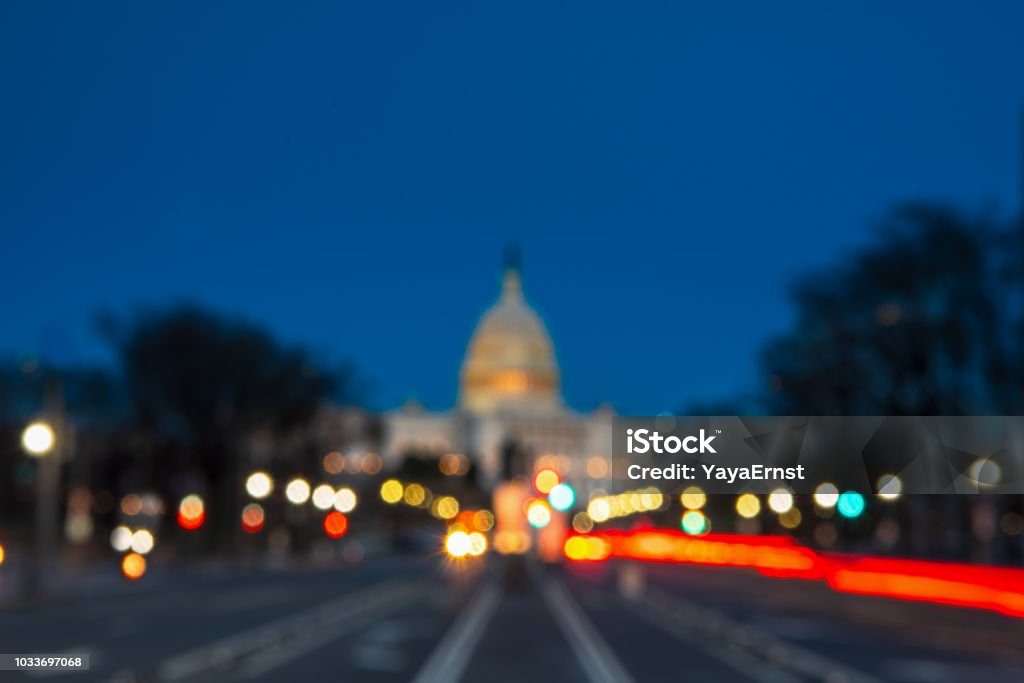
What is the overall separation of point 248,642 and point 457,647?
337 centimetres

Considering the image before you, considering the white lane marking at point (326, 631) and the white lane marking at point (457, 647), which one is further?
the white lane marking at point (326, 631)

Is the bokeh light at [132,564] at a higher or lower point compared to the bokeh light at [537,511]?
lower

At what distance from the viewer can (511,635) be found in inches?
1230

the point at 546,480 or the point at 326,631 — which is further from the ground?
the point at 546,480

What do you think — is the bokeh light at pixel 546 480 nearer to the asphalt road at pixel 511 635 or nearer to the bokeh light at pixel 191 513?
the asphalt road at pixel 511 635

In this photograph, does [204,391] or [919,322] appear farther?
[204,391]

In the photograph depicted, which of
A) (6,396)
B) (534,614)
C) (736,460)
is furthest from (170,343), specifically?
(736,460)

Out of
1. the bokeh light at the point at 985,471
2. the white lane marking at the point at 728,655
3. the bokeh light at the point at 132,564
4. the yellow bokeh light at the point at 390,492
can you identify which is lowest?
the white lane marking at the point at 728,655

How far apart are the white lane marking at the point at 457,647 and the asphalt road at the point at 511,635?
1.7 inches

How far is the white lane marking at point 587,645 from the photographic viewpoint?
22.1m

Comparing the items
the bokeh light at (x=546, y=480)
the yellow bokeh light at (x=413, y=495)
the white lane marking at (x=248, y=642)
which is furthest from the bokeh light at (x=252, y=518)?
the yellow bokeh light at (x=413, y=495)

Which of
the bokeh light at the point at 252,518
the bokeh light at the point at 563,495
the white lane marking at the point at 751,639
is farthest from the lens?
the bokeh light at the point at 252,518

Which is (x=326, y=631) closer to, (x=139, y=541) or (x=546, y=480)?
(x=546, y=480)

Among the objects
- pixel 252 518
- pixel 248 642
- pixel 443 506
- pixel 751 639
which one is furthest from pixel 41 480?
pixel 443 506
